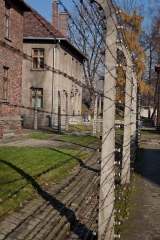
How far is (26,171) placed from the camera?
9.79 metres

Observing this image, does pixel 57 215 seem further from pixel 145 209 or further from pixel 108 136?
pixel 108 136

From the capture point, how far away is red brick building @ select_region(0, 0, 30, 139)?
1811 centimetres

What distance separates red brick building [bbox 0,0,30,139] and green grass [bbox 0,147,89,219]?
5.19 metres

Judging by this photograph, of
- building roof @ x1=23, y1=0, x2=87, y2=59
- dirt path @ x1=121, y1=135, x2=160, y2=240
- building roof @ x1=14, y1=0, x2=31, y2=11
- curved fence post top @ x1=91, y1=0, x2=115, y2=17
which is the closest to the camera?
curved fence post top @ x1=91, y1=0, x2=115, y2=17

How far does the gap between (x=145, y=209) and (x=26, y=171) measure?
11.2 ft

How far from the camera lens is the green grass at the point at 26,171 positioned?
727cm

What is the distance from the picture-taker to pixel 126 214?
7.12 meters

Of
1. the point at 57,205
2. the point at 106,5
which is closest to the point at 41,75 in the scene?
the point at 57,205

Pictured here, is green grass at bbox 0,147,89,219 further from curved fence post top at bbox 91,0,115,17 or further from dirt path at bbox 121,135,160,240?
curved fence post top at bbox 91,0,115,17

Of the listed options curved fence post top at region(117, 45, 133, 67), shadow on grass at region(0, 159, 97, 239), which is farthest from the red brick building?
curved fence post top at region(117, 45, 133, 67)

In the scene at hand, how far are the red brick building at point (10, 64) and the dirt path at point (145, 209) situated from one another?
861 centimetres

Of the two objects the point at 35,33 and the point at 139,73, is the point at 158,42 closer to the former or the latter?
the point at 139,73

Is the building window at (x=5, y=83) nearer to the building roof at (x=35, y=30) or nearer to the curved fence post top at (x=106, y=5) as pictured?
the building roof at (x=35, y=30)

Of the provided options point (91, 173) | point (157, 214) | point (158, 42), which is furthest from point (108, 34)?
point (158, 42)
